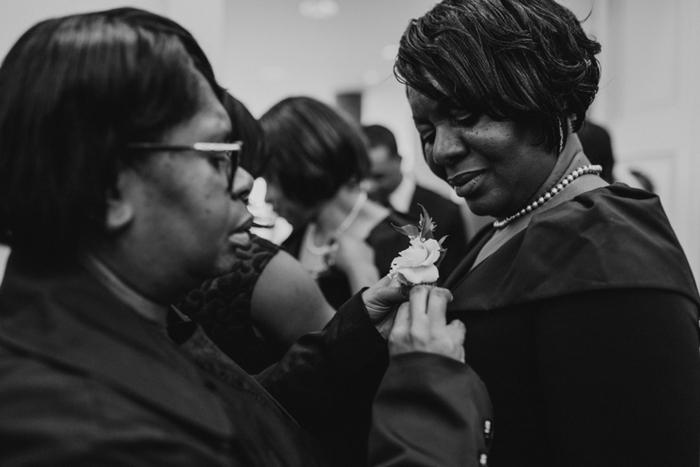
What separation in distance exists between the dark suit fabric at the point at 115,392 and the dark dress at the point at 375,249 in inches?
43.2

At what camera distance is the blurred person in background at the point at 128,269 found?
66 cm

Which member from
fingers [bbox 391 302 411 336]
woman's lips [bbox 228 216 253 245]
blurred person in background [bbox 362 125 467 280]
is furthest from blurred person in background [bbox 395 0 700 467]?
blurred person in background [bbox 362 125 467 280]

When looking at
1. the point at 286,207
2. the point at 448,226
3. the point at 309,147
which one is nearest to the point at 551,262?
the point at 309,147

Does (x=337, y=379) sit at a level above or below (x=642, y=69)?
below

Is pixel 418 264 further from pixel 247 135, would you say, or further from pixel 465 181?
pixel 247 135

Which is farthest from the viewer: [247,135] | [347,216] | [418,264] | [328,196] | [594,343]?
[347,216]

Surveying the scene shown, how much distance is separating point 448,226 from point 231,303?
163 cm

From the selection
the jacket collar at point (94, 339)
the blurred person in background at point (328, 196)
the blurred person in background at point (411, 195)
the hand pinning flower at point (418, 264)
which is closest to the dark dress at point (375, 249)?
the blurred person in background at point (328, 196)

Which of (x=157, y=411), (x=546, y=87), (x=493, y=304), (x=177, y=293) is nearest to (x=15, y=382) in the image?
(x=157, y=411)

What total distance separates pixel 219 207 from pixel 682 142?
274 centimetres

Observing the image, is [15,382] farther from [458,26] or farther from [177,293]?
[458,26]

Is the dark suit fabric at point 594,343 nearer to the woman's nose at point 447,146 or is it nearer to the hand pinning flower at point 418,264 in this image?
the hand pinning flower at point 418,264

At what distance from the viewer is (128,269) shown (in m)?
0.83

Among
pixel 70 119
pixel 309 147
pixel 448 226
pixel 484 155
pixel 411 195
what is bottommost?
pixel 411 195
